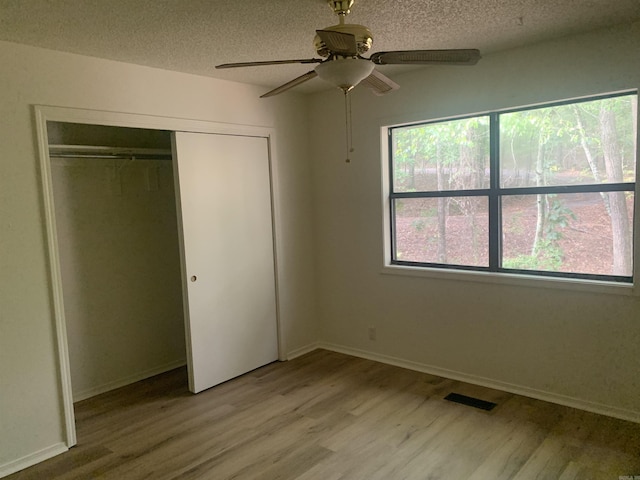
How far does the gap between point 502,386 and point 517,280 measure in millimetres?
837

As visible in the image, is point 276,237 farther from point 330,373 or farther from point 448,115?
point 448,115

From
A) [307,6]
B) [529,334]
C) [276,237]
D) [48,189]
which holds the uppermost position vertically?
[307,6]

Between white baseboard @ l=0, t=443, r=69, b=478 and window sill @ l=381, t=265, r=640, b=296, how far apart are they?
8.98 feet

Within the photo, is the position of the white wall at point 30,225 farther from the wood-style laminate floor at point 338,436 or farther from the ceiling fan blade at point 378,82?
the ceiling fan blade at point 378,82

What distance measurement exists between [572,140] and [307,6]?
A: 2.01m

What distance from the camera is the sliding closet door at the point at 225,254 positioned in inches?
143

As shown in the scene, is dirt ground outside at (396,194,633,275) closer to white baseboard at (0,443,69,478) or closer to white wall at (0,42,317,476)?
white wall at (0,42,317,476)

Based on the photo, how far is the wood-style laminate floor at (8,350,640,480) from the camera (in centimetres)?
259

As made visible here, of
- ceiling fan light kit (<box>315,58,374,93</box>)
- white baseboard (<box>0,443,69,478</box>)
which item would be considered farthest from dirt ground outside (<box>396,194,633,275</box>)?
white baseboard (<box>0,443,69,478</box>)

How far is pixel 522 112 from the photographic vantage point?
333cm

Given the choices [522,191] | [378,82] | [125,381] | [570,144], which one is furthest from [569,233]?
[125,381]

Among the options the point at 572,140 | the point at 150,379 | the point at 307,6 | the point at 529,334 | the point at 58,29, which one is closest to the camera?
the point at 307,6

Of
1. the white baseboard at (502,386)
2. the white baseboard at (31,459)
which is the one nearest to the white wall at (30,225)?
the white baseboard at (31,459)

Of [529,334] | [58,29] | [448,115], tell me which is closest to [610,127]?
[448,115]
